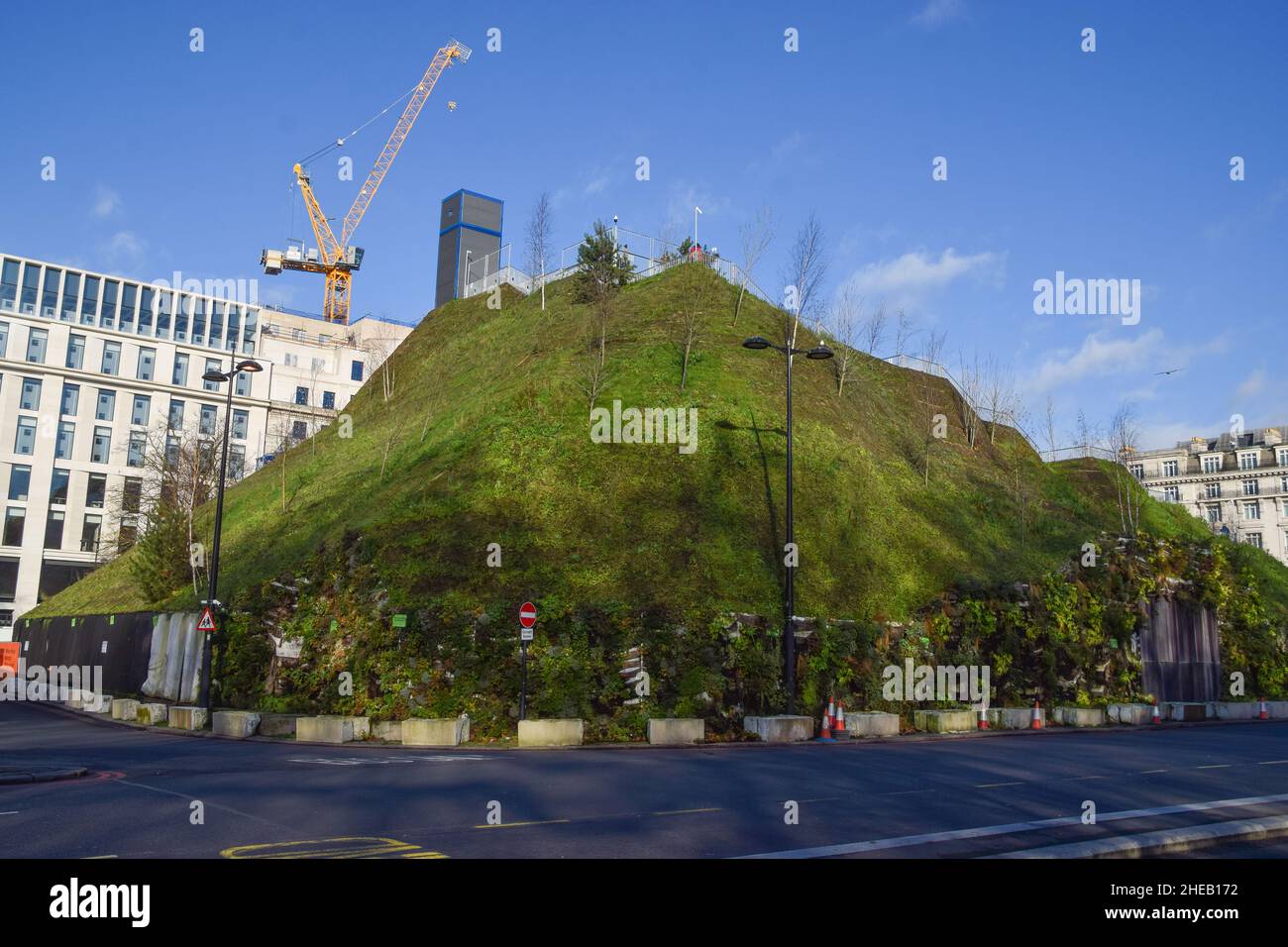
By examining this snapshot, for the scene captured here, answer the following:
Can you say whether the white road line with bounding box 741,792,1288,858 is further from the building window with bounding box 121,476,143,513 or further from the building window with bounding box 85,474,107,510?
the building window with bounding box 85,474,107,510

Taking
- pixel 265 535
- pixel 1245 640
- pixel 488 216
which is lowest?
pixel 1245 640

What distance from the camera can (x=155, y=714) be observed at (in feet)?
83.0

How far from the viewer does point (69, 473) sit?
75062 mm

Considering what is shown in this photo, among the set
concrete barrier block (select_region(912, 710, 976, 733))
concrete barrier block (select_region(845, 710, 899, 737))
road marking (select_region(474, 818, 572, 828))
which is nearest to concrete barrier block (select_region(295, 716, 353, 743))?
concrete barrier block (select_region(845, 710, 899, 737))

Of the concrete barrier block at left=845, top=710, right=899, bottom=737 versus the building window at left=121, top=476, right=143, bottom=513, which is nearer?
the concrete barrier block at left=845, top=710, right=899, bottom=737

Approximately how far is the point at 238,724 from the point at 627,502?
12814 millimetres

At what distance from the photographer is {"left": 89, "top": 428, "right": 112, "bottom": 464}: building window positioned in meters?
77.2

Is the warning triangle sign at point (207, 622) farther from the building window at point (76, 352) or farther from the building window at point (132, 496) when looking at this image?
the building window at point (76, 352)

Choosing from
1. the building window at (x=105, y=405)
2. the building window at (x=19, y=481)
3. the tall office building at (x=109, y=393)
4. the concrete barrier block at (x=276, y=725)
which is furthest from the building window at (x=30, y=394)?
the concrete barrier block at (x=276, y=725)

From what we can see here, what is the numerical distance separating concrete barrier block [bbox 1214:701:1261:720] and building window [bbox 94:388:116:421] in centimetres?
8331

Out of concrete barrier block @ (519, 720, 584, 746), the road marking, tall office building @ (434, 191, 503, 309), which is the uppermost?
tall office building @ (434, 191, 503, 309)
